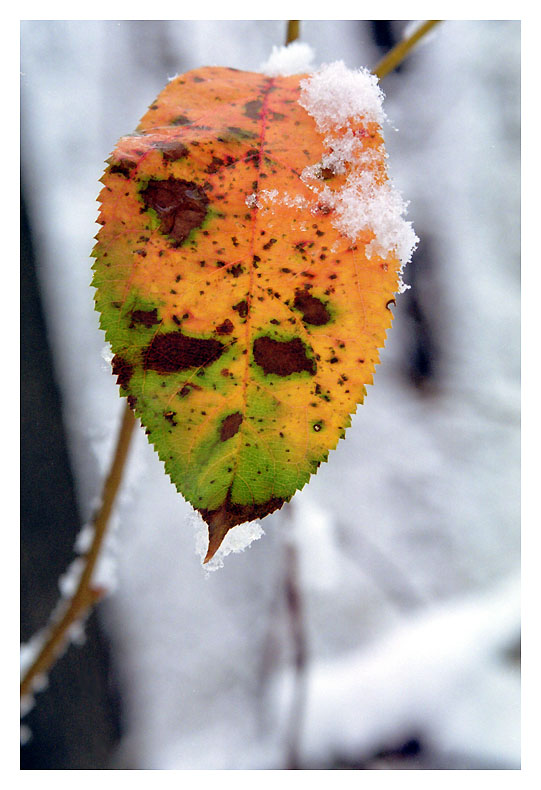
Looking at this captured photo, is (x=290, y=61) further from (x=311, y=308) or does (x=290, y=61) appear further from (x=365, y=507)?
(x=365, y=507)

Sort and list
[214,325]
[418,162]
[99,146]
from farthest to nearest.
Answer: [418,162] < [99,146] < [214,325]

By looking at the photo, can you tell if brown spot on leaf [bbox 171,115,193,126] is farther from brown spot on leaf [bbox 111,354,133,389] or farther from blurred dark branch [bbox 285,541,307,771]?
blurred dark branch [bbox 285,541,307,771]

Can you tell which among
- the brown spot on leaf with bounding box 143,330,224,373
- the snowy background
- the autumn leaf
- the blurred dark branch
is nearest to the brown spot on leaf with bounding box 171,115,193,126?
the autumn leaf

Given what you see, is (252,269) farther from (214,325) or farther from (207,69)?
(207,69)

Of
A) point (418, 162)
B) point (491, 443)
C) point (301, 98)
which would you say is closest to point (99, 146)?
point (418, 162)

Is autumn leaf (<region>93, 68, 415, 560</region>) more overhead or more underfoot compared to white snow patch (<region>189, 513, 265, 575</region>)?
more overhead

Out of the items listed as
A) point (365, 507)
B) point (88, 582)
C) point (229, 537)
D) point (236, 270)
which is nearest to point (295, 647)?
point (365, 507)
